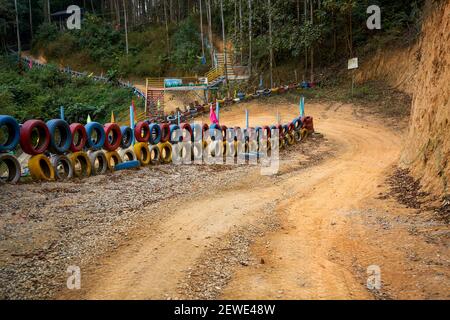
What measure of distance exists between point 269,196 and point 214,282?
5874 mm

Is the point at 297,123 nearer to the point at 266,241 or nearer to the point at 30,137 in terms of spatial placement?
the point at 30,137

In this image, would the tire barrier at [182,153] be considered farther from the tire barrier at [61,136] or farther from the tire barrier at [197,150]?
the tire barrier at [61,136]

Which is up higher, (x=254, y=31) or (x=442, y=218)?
(x=254, y=31)

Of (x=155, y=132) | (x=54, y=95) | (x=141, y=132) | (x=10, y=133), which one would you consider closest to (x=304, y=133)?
(x=155, y=132)

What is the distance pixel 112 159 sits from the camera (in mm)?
14211

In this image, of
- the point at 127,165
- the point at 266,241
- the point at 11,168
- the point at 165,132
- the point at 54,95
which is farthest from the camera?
the point at 54,95

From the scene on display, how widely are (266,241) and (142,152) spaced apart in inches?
336

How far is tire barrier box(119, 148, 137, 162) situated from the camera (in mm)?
14375

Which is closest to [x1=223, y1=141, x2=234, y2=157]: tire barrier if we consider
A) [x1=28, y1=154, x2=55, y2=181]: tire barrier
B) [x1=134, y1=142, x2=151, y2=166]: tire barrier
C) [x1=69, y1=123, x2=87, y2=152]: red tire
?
[x1=134, y1=142, x2=151, y2=166]: tire barrier

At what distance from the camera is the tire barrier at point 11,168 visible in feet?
35.1

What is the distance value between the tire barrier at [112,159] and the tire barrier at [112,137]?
6.2 inches

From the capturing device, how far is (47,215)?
8.34m
